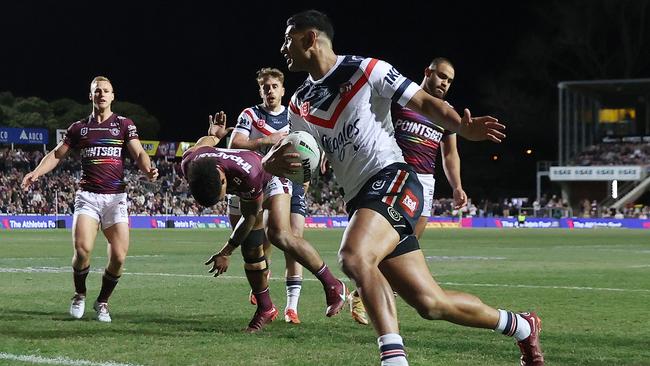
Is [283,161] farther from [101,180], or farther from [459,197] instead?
[459,197]

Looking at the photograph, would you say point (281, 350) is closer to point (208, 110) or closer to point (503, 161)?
point (503, 161)

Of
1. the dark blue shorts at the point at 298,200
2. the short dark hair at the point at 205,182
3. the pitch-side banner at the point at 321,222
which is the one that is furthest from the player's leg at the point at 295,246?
the pitch-side banner at the point at 321,222

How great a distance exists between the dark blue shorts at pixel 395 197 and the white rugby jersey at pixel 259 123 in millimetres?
4042

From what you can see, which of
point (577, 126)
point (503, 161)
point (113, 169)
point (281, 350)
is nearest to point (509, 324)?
point (281, 350)

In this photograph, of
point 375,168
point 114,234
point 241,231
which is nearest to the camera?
point 375,168

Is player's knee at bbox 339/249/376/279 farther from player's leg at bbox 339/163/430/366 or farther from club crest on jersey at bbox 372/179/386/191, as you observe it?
club crest on jersey at bbox 372/179/386/191

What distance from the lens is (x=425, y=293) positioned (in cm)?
596

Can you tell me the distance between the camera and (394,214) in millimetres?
5957

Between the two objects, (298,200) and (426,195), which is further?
(426,195)

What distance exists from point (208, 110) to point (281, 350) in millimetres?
94584

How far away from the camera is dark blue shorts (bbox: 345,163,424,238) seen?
235 inches

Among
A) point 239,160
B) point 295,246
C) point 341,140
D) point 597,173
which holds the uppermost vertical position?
point 341,140

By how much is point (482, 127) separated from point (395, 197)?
0.76 meters

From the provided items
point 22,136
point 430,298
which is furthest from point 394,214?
point 22,136
